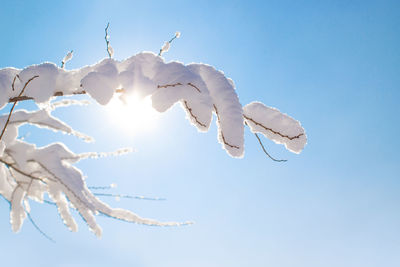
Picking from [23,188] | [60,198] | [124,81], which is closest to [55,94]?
[124,81]

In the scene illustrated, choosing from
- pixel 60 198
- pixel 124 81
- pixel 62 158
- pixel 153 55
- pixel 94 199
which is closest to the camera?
pixel 124 81

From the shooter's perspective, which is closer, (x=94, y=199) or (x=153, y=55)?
(x=153, y=55)

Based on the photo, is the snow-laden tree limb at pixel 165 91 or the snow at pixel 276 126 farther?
the snow at pixel 276 126

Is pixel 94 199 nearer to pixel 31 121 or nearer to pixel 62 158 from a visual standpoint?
pixel 62 158

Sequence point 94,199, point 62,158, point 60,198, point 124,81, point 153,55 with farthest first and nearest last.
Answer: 1. point 60,198
2. point 62,158
3. point 94,199
4. point 153,55
5. point 124,81

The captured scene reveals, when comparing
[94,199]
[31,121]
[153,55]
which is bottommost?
[94,199]

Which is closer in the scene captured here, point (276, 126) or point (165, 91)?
point (165, 91)

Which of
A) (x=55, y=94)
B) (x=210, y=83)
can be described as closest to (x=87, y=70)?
(x=55, y=94)

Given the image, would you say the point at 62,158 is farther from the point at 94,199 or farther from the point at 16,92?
the point at 16,92

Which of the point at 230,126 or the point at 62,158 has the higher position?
the point at 62,158

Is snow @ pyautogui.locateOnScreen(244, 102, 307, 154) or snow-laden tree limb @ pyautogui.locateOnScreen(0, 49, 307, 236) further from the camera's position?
snow @ pyautogui.locateOnScreen(244, 102, 307, 154)
